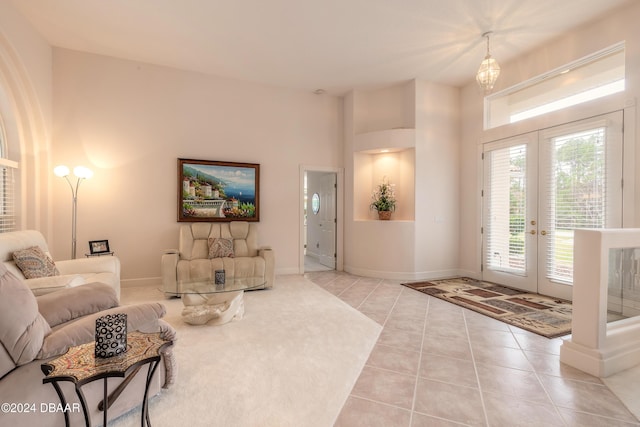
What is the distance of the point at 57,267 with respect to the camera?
128 inches

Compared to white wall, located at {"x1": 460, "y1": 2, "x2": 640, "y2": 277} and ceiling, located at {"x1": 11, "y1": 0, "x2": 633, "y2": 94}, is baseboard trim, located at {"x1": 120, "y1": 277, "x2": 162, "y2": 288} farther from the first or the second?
white wall, located at {"x1": 460, "y1": 2, "x2": 640, "y2": 277}

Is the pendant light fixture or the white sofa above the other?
the pendant light fixture

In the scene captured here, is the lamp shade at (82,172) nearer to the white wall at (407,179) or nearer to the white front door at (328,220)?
the white front door at (328,220)

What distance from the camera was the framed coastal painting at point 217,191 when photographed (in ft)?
16.7

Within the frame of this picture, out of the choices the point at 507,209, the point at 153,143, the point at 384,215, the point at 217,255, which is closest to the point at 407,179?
the point at 384,215

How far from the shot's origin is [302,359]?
2.51 m

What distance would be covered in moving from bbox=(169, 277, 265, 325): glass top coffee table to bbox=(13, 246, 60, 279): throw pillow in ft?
3.72

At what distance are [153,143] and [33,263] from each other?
2.71 meters

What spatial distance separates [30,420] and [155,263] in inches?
153

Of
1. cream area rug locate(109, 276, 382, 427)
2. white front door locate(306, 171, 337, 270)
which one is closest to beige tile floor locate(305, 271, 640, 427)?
cream area rug locate(109, 276, 382, 427)

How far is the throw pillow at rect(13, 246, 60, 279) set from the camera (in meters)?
2.72

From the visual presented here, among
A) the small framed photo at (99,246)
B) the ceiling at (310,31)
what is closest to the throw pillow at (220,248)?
the small framed photo at (99,246)

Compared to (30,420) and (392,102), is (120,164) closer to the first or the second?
(30,420)

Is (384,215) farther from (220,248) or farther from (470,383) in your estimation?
(470,383)
